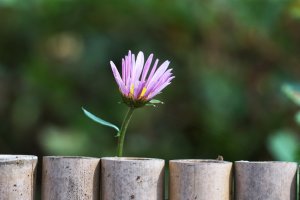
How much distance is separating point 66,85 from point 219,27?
22.7 inches

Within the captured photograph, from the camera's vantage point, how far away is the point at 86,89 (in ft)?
9.02

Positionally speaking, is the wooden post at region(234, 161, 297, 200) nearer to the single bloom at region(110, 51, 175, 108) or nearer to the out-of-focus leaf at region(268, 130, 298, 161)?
the single bloom at region(110, 51, 175, 108)

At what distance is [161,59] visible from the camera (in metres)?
2.69

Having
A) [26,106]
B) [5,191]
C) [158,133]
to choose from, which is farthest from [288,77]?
[5,191]

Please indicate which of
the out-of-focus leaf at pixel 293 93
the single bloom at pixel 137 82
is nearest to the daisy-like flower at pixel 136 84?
the single bloom at pixel 137 82

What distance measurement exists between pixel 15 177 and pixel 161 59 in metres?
1.49

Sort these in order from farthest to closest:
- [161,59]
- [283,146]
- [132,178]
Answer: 1. [161,59]
2. [283,146]
3. [132,178]

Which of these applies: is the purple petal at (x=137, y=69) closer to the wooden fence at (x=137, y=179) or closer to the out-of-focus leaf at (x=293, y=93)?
the wooden fence at (x=137, y=179)

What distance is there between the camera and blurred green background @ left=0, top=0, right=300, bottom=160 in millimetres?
2613

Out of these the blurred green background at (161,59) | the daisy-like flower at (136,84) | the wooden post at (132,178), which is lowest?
the wooden post at (132,178)

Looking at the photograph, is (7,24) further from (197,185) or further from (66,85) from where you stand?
(197,185)

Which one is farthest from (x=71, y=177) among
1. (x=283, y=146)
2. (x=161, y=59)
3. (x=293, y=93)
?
(x=161, y=59)

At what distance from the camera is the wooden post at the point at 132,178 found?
1.24 meters

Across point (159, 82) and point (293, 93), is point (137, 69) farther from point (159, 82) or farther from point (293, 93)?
point (293, 93)
